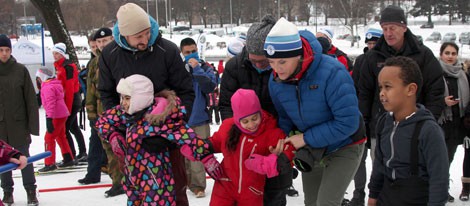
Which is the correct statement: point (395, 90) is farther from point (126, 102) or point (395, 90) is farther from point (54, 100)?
point (54, 100)

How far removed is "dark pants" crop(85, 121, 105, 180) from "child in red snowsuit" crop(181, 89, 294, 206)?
2940 mm

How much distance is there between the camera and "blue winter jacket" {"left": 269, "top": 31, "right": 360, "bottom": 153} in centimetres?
307

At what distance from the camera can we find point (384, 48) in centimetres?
418

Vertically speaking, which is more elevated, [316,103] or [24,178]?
[316,103]

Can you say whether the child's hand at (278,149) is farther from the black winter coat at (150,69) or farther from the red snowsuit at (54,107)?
the red snowsuit at (54,107)

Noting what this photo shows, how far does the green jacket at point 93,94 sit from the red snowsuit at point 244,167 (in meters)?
2.59

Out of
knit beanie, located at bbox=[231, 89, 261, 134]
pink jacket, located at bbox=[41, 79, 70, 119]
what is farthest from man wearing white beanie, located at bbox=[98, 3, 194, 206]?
pink jacket, located at bbox=[41, 79, 70, 119]

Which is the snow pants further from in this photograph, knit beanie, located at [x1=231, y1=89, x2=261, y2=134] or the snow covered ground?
knit beanie, located at [x1=231, y1=89, x2=261, y2=134]

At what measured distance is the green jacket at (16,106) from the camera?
5.27 meters

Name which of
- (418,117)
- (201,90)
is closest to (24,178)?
(201,90)

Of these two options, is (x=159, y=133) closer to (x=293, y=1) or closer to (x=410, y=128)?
(x=410, y=128)

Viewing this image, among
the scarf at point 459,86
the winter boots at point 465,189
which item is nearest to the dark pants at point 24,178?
the scarf at point 459,86

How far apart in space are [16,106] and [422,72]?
393 centimetres

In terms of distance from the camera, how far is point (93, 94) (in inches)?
226
